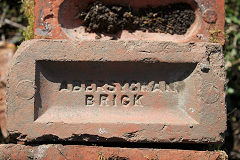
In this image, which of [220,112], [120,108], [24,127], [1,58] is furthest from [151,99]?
[1,58]

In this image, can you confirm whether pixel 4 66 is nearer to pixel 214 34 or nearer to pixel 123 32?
pixel 123 32

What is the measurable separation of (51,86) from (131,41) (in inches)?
22.8

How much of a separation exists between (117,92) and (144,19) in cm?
54

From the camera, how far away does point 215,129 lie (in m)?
1.69

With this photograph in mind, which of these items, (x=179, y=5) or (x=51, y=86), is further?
(x=179, y=5)

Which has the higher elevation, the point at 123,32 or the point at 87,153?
the point at 123,32

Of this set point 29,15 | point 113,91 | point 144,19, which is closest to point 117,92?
point 113,91

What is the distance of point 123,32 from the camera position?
1.88m

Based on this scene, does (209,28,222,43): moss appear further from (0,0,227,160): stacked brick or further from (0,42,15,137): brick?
(0,42,15,137): brick

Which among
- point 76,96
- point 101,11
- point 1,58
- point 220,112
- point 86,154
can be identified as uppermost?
point 101,11

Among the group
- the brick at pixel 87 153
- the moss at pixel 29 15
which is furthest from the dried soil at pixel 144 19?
the brick at pixel 87 153

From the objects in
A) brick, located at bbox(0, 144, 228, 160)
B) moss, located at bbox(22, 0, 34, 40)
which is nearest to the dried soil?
moss, located at bbox(22, 0, 34, 40)

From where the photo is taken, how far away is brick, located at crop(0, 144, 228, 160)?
1.65 m

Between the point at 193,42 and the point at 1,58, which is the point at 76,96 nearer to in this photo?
the point at 193,42
